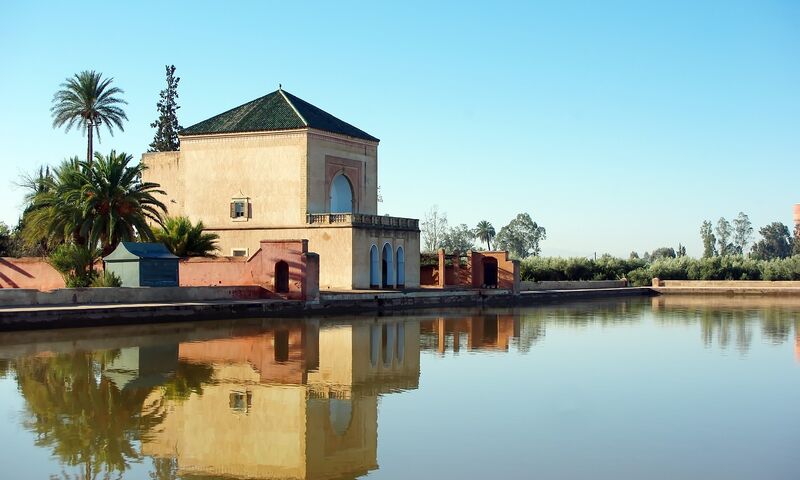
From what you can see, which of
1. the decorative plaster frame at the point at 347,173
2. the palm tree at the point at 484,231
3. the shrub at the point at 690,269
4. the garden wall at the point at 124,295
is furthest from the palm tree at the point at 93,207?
the palm tree at the point at 484,231

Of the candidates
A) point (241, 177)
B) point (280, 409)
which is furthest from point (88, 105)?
point (280, 409)

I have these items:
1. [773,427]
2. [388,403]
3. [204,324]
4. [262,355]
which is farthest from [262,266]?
[773,427]

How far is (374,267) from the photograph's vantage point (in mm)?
34750

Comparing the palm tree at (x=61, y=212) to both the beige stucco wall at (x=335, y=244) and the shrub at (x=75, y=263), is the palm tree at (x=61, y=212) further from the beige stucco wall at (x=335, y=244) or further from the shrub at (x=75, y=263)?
the beige stucco wall at (x=335, y=244)

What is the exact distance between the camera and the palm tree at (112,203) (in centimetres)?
2775

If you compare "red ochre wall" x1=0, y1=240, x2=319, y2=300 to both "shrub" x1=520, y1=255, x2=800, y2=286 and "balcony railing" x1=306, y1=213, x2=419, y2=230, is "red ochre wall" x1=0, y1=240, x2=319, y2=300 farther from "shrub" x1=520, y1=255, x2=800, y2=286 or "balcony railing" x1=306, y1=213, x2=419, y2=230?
"shrub" x1=520, y1=255, x2=800, y2=286

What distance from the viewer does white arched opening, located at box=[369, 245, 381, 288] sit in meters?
34.6

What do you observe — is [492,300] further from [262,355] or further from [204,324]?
[262,355]

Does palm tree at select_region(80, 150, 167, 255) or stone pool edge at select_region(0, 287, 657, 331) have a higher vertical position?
palm tree at select_region(80, 150, 167, 255)

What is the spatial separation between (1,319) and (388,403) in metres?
11.5

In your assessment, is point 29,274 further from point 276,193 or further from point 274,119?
point 274,119

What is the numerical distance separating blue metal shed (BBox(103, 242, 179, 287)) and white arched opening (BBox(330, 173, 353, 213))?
10.4 meters

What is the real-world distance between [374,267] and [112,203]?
→ 10651mm

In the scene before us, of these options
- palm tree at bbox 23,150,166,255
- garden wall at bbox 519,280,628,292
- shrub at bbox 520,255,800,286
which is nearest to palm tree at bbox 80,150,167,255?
palm tree at bbox 23,150,166,255
